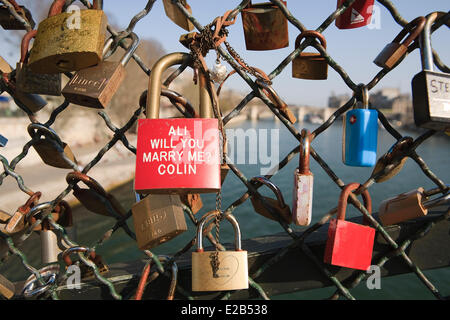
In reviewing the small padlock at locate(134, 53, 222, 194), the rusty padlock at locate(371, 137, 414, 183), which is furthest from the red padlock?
the small padlock at locate(134, 53, 222, 194)

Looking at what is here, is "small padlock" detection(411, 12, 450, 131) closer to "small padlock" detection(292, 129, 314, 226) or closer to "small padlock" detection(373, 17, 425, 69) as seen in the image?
"small padlock" detection(373, 17, 425, 69)

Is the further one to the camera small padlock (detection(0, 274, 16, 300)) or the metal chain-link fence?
small padlock (detection(0, 274, 16, 300))

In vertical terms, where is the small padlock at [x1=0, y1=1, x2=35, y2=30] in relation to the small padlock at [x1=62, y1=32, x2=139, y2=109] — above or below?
above

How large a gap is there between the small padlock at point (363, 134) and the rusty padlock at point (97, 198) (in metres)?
0.60

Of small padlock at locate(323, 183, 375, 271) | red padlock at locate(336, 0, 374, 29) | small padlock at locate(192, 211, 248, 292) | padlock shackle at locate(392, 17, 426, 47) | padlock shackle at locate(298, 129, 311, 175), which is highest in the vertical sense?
red padlock at locate(336, 0, 374, 29)

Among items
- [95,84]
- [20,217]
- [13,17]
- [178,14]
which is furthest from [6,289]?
[178,14]

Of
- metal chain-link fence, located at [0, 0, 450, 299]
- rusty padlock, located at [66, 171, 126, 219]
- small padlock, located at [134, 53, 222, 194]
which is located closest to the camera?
small padlock, located at [134, 53, 222, 194]

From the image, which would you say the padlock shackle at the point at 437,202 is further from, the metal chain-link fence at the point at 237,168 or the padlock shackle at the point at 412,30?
the padlock shackle at the point at 412,30

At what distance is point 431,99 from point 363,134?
14 cm

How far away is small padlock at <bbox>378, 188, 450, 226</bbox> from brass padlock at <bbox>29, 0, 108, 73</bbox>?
80 cm

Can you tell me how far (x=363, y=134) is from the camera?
0.69 meters

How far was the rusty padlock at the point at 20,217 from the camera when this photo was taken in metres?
0.84

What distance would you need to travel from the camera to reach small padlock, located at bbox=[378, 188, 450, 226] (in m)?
0.76
